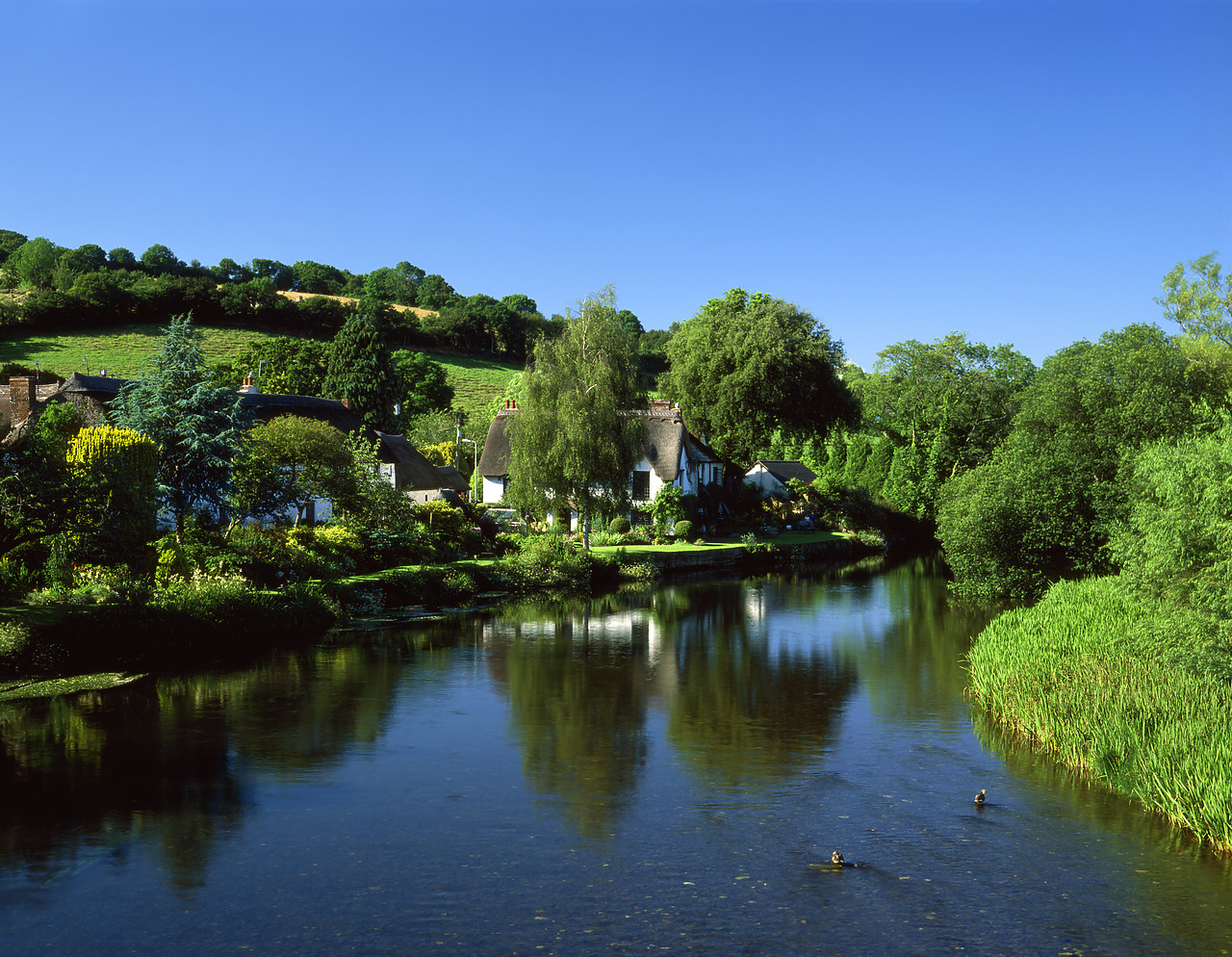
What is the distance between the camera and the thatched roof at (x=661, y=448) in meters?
51.4

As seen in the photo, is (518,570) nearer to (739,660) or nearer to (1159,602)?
(739,660)

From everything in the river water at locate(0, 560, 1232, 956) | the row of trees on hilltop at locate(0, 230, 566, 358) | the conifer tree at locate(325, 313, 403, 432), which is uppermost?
the row of trees on hilltop at locate(0, 230, 566, 358)

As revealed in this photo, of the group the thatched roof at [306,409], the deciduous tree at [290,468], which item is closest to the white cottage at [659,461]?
the thatched roof at [306,409]

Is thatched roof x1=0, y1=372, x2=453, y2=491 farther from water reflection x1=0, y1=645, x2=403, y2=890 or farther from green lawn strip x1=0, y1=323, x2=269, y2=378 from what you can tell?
green lawn strip x1=0, y1=323, x2=269, y2=378

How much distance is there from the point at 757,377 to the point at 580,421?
2134 centimetres

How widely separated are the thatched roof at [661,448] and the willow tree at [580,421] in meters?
8.43

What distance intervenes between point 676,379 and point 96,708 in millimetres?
45762

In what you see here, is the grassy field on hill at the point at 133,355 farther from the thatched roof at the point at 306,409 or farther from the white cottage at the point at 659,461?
the white cottage at the point at 659,461

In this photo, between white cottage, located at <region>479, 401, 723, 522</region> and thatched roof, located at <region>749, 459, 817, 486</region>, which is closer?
white cottage, located at <region>479, 401, 723, 522</region>

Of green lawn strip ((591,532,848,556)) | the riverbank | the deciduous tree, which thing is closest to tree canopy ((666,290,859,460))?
green lawn strip ((591,532,848,556))

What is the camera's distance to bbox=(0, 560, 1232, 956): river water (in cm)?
1009

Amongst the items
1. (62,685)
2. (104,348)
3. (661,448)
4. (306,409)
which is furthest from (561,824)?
(104,348)

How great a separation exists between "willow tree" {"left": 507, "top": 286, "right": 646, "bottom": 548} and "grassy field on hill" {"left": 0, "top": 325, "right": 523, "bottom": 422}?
35.1 meters

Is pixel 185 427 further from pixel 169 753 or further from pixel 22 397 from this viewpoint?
pixel 169 753
